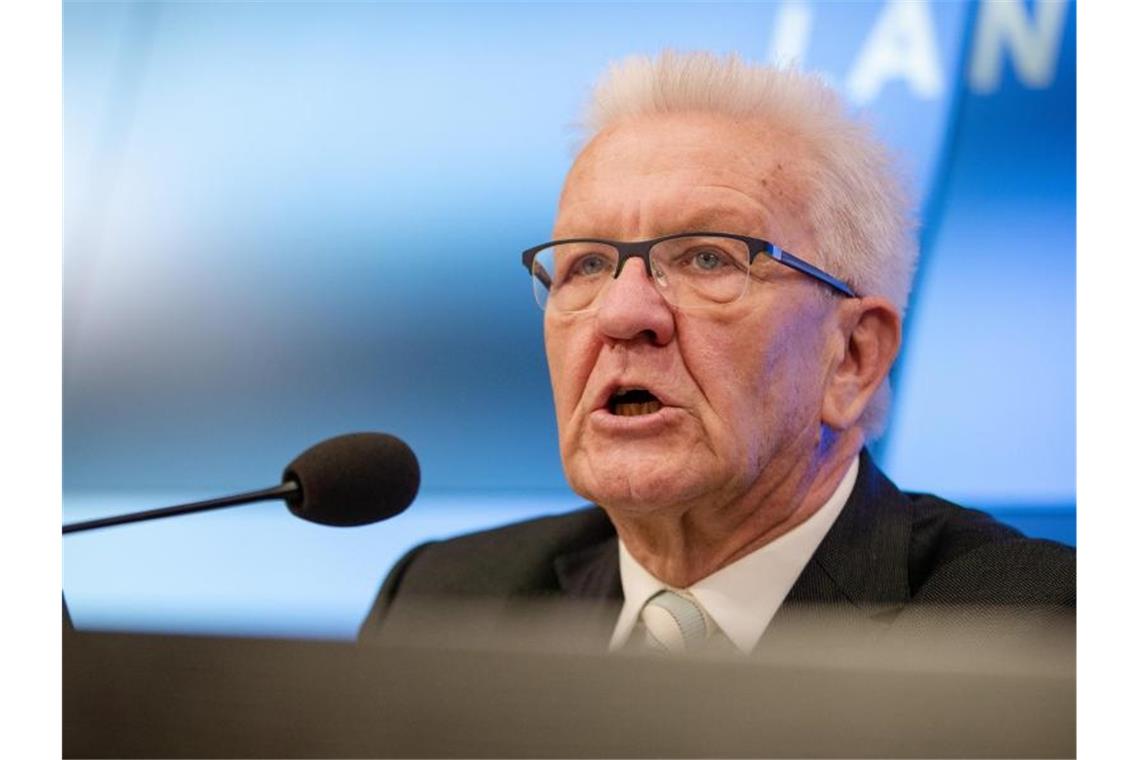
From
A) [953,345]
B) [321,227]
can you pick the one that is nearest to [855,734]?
[953,345]

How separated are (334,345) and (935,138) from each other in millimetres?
952

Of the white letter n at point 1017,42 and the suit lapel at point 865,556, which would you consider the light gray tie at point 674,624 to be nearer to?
the suit lapel at point 865,556

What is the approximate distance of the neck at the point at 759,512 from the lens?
1773 millimetres

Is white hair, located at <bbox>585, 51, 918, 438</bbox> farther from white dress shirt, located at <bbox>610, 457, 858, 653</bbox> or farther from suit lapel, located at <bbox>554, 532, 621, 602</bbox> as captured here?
suit lapel, located at <bbox>554, 532, 621, 602</bbox>

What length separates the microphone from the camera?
4.87 ft

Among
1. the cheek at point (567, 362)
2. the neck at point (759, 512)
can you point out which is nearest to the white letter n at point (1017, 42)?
the neck at point (759, 512)

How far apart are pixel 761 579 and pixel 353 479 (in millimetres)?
565

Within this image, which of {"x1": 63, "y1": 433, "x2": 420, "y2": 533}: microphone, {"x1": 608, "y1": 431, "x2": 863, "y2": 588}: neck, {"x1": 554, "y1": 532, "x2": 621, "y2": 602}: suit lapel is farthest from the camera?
{"x1": 554, "y1": 532, "x2": 621, "y2": 602}: suit lapel

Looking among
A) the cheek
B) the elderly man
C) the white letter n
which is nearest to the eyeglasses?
the elderly man

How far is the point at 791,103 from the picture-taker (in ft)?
5.81

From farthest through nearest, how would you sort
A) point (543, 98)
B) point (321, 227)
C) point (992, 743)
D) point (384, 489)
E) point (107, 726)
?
1. point (321, 227)
2. point (543, 98)
3. point (107, 726)
4. point (384, 489)
5. point (992, 743)

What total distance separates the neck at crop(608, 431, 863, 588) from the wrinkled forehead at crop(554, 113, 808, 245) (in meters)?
0.29

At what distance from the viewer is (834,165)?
1.75 metres
